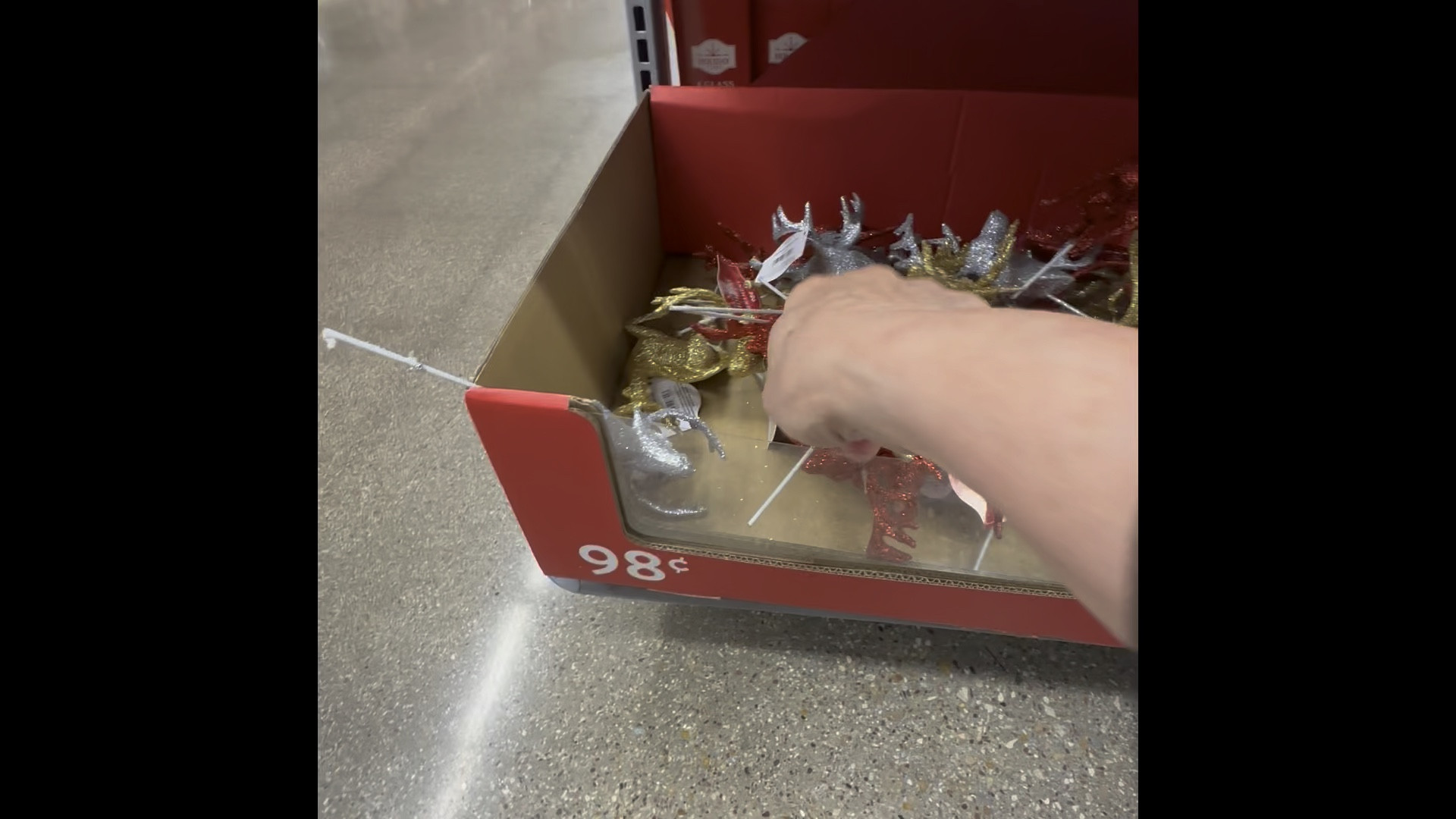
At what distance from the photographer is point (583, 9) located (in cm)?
183

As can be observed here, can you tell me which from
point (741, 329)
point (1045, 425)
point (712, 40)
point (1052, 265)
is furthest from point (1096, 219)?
point (1045, 425)

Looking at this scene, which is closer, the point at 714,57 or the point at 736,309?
the point at 736,309

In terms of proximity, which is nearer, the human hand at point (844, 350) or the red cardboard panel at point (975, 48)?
the human hand at point (844, 350)

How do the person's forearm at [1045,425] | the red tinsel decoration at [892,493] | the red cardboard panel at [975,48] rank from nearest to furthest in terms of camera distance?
the person's forearm at [1045,425] → the red tinsel decoration at [892,493] → the red cardboard panel at [975,48]

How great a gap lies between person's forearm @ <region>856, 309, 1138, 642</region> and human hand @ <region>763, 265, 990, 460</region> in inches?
0.6

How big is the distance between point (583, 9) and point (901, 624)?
5.73 ft

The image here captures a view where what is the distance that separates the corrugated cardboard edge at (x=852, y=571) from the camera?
452 millimetres

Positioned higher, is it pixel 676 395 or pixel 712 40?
pixel 712 40

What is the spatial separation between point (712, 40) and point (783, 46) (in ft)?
0.26

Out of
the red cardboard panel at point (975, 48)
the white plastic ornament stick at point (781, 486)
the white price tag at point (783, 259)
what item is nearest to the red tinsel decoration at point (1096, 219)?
the red cardboard panel at point (975, 48)

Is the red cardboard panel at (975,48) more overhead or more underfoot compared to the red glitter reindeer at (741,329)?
more overhead

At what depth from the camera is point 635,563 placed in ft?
1.61

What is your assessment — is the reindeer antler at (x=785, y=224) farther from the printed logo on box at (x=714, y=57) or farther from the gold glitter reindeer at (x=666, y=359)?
the printed logo on box at (x=714, y=57)

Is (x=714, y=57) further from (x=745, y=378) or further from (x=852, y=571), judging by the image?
(x=852, y=571)
